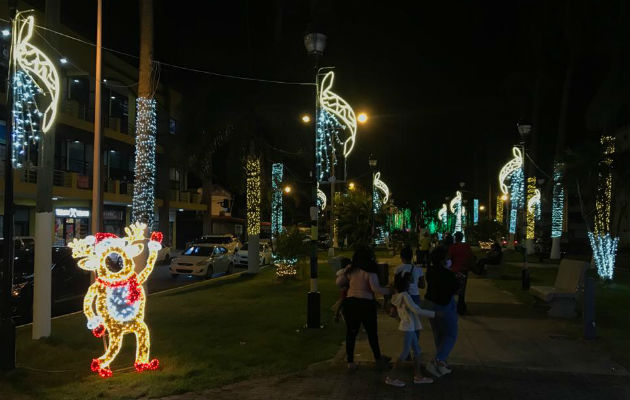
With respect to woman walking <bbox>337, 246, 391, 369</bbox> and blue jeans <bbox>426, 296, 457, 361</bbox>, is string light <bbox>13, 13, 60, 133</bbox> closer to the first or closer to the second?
woman walking <bbox>337, 246, 391, 369</bbox>

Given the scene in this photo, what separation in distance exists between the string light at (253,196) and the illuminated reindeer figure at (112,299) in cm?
1519

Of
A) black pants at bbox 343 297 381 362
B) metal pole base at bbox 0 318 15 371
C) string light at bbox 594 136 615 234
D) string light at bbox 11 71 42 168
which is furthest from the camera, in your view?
string light at bbox 594 136 615 234

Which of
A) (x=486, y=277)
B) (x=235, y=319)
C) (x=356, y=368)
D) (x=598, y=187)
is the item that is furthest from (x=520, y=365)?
(x=598, y=187)

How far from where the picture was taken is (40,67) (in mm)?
9789

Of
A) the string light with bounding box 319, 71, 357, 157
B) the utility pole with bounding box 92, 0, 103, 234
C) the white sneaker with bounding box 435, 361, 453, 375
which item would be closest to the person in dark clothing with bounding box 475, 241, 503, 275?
the string light with bounding box 319, 71, 357, 157

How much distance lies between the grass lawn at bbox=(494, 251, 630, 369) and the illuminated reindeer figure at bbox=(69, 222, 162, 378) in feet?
21.6

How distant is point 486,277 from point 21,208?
24426 mm

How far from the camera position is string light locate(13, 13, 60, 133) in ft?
30.3

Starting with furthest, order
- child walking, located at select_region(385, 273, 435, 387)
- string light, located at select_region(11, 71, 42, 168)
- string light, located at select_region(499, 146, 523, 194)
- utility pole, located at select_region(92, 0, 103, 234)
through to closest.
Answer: string light, located at select_region(499, 146, 523, 194) < utility pole, located at select_region(92, 0, 103, 234) < string light, located at select_region(11, 71, 42, 168) < child walking, located at select_region(385, 273, 435, 387)

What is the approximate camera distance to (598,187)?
21.6m

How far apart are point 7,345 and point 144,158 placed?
6.65 meters

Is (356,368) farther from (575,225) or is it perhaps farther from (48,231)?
(575,225)

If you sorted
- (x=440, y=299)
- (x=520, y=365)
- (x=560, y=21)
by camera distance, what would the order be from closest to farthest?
(x=440, y=299) → (x=520, y=365) → (x=560, y=21)

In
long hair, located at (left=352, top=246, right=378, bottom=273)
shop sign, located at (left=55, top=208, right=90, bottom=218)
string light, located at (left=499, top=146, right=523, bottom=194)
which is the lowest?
long hair, located at (left=352, top=246, right=378, bottom=273)
